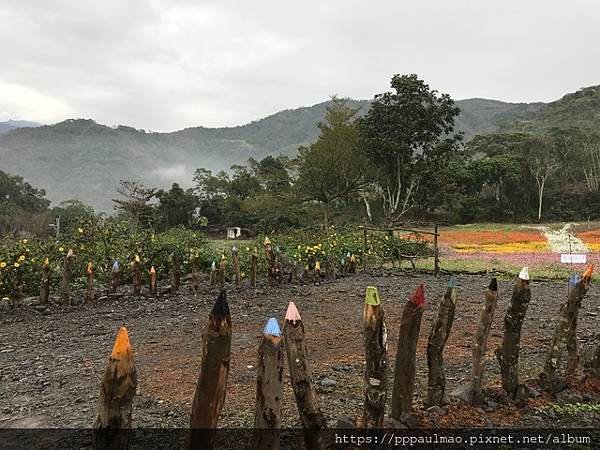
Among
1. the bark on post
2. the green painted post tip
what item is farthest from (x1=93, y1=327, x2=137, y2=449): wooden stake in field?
the green painted post tip

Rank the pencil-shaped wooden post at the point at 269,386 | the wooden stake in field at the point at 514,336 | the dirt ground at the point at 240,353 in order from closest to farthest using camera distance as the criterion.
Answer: the pencil-shaped wooden post at the point at 269,386 → the wooden stake in field at the point at 514,336 → the dirt ground at the point at 240,353

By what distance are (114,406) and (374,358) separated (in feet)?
4.66

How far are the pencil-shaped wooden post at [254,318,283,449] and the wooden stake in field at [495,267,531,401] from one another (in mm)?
1981

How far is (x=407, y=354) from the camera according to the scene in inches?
126

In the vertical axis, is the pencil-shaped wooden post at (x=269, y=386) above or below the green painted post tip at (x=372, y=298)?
below

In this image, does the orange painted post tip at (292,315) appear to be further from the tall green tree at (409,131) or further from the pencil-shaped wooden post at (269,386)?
the tall green tree at (409,131)

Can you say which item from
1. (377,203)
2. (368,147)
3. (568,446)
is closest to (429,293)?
(568,446)

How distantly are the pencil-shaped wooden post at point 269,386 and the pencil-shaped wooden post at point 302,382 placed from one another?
6.9 inches

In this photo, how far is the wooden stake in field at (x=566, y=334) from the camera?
13.1 feet

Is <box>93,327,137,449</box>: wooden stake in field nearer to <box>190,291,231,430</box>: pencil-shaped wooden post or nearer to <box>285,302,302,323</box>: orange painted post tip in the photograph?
<box>190,291,231,430</box>: pencil-shaped wooden post

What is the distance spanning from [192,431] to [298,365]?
64cm

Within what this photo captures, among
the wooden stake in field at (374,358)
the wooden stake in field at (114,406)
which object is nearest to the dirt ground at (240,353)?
the wooden stake in field at (374,358)

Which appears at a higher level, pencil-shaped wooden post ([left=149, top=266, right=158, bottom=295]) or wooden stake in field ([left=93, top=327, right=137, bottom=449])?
wooden stake in field ([left=93, top=327, right=137, bottom=449])

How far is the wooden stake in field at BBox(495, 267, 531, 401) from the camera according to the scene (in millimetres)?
3611
